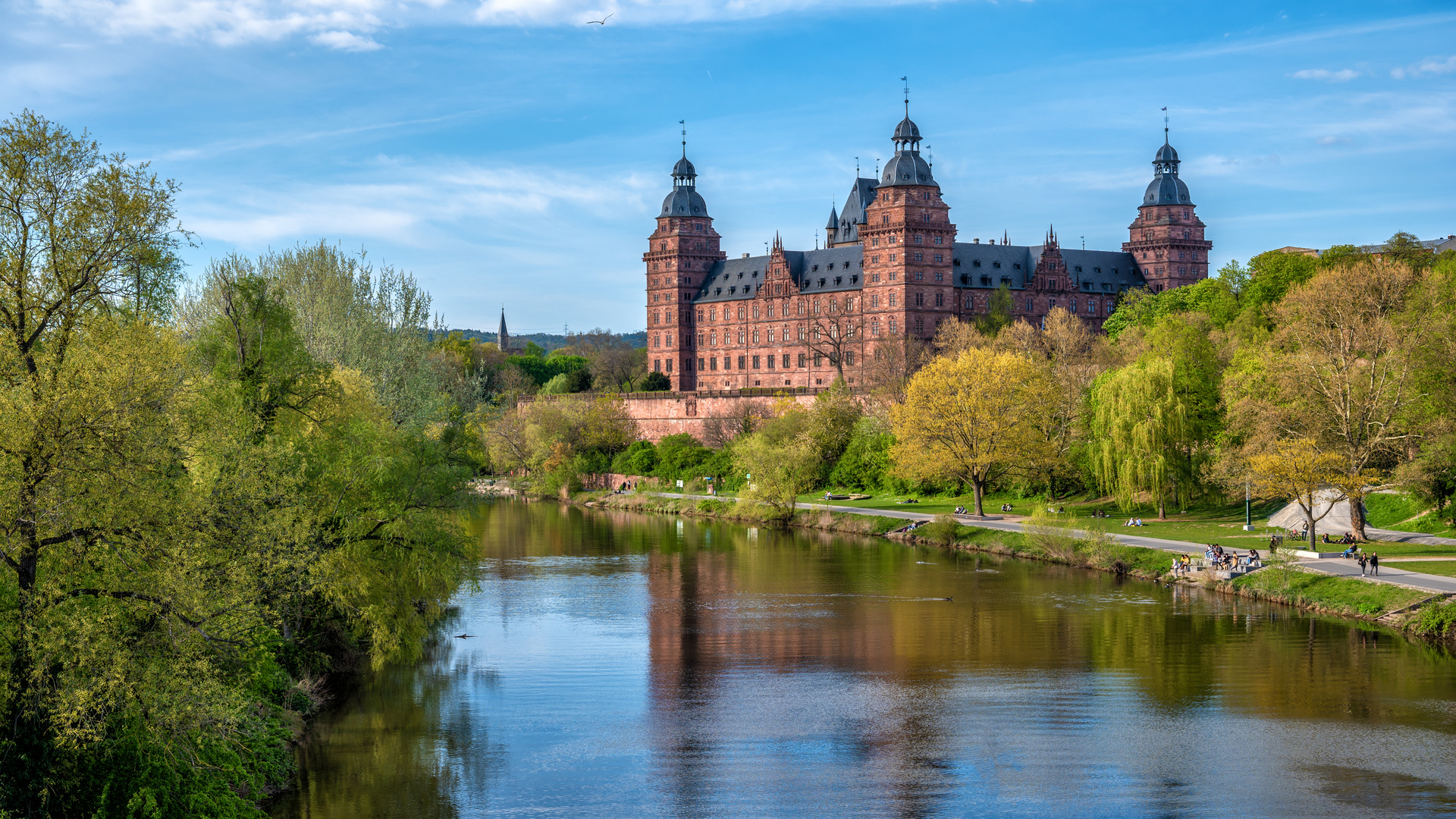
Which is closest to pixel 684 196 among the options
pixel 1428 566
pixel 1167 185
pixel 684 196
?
pixel 684 196

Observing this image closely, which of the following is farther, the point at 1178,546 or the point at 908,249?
the point at 908,249

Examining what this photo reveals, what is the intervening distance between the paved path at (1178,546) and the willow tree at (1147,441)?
10.4 ft

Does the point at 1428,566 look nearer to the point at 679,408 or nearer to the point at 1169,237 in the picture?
the point at 679,408

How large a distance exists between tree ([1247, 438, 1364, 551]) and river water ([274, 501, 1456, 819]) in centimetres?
421

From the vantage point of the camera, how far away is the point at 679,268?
10506cm

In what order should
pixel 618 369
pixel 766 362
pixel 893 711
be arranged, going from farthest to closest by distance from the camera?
pixel 618 369 < pixel 766 362 < pixel 893 711

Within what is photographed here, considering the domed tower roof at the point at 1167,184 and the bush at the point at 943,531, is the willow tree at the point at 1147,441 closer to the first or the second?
the bush at the point at 943,531

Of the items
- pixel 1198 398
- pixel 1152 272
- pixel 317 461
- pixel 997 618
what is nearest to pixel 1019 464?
pixel 1198 398

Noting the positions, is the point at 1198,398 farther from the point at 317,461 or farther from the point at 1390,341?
the point at 317,461

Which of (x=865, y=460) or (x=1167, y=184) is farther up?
(x=1167, y=184)

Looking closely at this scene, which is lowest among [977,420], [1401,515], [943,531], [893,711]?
[893,711]

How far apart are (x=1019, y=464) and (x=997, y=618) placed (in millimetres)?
20427

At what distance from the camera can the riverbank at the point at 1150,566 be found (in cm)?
2914

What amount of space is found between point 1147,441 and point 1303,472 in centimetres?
1050
